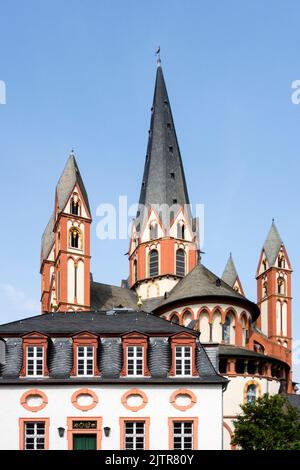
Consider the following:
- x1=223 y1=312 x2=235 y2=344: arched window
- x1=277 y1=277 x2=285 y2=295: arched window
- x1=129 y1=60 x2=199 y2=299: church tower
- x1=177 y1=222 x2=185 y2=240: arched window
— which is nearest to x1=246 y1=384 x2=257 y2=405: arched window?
x1=223 y1=312 x2=235 y2=344: arched window

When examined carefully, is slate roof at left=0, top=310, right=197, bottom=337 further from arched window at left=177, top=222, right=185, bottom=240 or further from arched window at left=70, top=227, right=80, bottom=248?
arched window at left=177, top=222, right=185, bottom=240

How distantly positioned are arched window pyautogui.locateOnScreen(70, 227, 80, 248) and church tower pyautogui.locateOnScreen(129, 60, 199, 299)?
12.1 m

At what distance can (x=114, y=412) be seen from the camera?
5122 cm

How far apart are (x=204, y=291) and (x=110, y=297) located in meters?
23.7

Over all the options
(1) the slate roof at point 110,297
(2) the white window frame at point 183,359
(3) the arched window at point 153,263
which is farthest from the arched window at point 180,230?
(2) the white window frame at point 183,359

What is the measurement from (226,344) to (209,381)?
3871 cm

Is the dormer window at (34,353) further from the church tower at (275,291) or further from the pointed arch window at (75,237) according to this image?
the church tower at (275,291)

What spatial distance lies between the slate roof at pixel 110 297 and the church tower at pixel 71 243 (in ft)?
11.7

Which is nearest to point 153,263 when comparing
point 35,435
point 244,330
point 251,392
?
point 244,330

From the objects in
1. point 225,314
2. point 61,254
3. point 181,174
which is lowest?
point 225,314
